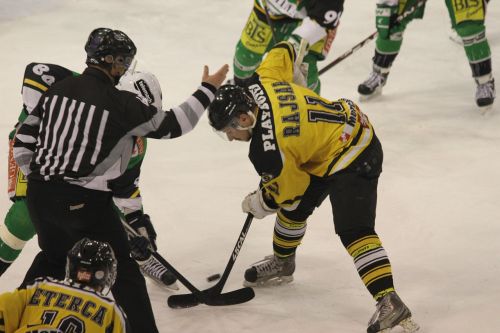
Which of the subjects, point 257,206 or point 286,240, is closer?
point 257,206

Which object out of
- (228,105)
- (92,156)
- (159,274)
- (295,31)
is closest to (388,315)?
(228,105)

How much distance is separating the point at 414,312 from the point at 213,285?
0.78 metres

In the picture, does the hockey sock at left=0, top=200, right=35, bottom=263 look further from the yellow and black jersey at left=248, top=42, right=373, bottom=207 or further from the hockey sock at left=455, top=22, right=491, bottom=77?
the hockey sock at left=455, top=22, right=491, bottom=77

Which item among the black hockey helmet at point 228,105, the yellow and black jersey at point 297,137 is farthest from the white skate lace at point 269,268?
the black hockey helmet at point 228,105

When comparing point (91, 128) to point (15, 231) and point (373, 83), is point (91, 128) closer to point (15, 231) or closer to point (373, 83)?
point (15, 231)

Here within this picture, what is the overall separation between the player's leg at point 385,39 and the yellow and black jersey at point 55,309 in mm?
3175

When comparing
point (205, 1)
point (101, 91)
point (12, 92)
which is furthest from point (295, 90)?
point (205, 1)

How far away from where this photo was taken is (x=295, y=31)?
3.87 m

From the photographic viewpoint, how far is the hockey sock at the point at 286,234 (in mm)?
3113

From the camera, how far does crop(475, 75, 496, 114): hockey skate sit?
4645mm

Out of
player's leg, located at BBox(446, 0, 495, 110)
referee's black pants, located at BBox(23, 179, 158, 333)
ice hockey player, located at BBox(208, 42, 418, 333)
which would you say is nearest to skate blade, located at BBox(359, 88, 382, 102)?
player's leg, located at BBox(446, 0, 495, 110)

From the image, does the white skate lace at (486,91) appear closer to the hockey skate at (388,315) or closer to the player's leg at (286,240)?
the player's leg at (286,240)

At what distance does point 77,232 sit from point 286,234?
3.03ft

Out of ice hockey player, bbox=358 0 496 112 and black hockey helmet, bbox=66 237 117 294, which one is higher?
black hockey helmet, bbox=66 237 117 294
